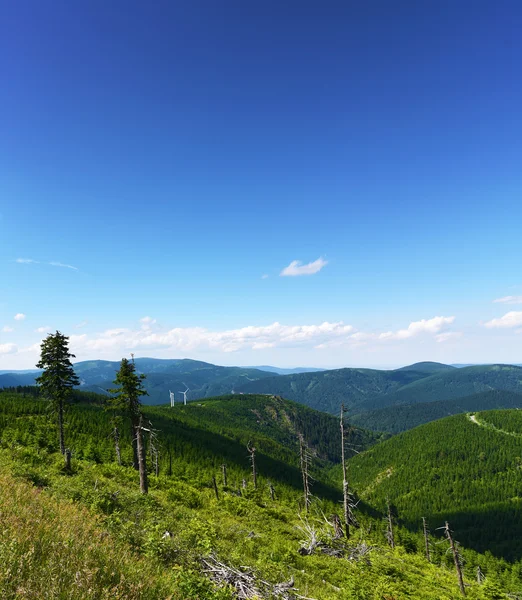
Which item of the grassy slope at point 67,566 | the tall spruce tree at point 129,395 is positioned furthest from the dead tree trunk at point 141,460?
the grassy slope at point 67,566

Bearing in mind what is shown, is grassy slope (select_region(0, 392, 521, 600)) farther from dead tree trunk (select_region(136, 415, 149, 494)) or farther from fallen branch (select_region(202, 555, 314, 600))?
Result: dead tree trunk (select_region(136, 415, 149, 494))

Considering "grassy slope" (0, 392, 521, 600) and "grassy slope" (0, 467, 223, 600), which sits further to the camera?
"grassy slope" (0, 392, 521, 600)

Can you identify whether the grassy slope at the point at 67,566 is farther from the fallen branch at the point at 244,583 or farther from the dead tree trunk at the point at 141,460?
the dead tree trunk at the point at 141,460

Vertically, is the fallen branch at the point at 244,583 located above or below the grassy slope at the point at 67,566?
below

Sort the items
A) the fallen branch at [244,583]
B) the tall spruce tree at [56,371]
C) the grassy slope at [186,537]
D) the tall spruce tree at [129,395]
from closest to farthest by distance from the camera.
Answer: the grassy slope at [186,537] < the fallen branch at [244,583] < the tall spruce tree at [129,395] < the tall spruce tree at [56,371]

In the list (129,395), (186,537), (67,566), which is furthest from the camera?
(129,395)

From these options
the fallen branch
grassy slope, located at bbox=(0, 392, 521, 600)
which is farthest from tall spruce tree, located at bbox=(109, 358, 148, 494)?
the fallen branch

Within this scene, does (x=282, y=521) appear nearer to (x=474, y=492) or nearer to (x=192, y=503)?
(x=192, y=503)

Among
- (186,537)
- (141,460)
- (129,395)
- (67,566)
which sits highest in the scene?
(67,566)

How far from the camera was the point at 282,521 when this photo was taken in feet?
121

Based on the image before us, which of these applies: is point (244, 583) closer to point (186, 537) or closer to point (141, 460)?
point (186, 537)

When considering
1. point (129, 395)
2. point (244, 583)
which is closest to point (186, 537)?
point (244, 583)

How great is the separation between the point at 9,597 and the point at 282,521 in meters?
38.8

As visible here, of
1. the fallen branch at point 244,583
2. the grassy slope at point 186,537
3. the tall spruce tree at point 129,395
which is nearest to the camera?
the grassy slope at point 186,537
